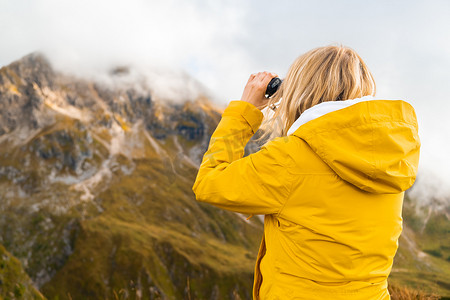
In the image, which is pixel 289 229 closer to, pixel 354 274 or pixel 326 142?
pixel 354 274

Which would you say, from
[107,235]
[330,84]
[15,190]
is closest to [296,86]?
[330,84]

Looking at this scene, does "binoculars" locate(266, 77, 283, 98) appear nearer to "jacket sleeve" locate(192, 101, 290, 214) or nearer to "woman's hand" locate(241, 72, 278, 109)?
"woman's hand" locate(241, 72, 278, 109)

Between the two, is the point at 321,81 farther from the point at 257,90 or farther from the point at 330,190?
the point at 330,190

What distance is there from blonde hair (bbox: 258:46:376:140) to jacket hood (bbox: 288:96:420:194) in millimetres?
371

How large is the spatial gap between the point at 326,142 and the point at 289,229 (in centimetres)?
79

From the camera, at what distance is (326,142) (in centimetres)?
230

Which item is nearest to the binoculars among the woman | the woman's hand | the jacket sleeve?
the woman's hand

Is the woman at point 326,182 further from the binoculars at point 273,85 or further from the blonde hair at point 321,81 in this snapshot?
the binoculars at point 273,85

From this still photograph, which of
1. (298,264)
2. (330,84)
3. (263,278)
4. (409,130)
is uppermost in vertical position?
(330,84)

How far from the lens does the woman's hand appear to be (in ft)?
10.0

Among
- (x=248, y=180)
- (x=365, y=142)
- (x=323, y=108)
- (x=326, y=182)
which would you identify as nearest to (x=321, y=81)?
(x=323, y=108)

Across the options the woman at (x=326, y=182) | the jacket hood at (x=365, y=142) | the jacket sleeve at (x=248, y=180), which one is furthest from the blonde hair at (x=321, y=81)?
the jacket sleeve at (x=248, y=180)

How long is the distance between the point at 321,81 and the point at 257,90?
622 mm

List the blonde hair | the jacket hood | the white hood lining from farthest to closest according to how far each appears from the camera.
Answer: the blonde hair < the white hood lining < the jacket hood
